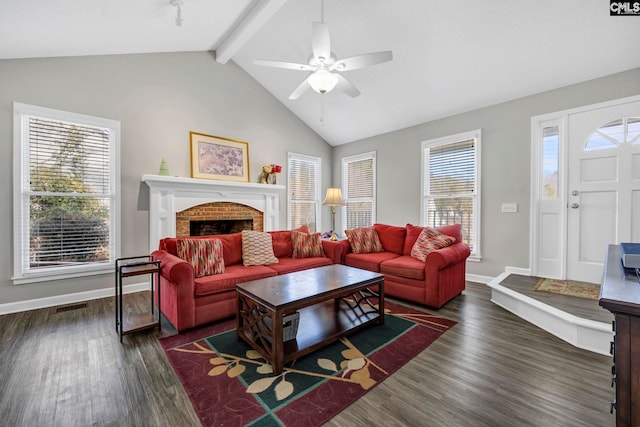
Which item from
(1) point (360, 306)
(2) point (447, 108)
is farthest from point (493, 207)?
(1) point (360, 306)

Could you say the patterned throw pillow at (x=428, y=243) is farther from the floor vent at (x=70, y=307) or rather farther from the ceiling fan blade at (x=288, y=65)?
the floor vent at (x=70, y=307)

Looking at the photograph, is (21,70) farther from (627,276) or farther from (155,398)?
(627,276)

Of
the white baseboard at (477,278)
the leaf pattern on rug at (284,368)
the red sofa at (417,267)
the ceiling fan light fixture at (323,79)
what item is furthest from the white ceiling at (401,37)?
the leaf pattern on rug at (284,368)

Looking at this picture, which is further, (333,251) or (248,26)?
(333,251)

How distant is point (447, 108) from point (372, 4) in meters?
1.93

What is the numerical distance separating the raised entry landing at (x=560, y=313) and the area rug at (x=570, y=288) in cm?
9

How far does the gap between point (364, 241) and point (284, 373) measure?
2.47 metres

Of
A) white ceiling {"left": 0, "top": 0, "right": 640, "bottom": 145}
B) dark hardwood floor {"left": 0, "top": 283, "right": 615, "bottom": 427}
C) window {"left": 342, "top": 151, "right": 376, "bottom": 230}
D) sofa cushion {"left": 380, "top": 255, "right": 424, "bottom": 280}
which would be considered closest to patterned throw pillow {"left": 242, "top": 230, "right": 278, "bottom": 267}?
dark hardwood floor {"left": 0, "top": 283, "right": 615, "bottom": 427}

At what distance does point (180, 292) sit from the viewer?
2.43 metres

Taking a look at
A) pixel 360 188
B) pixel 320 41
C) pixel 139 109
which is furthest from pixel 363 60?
pixel 360 188

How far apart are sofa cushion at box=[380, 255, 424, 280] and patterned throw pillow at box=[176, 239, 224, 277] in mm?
1935

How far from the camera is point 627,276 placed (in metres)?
1.05

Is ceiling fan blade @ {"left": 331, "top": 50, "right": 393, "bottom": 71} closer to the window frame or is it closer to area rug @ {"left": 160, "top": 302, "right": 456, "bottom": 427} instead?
area rug @ {"left": 160, "top": 302, "right": 456, "bottom": 427}
